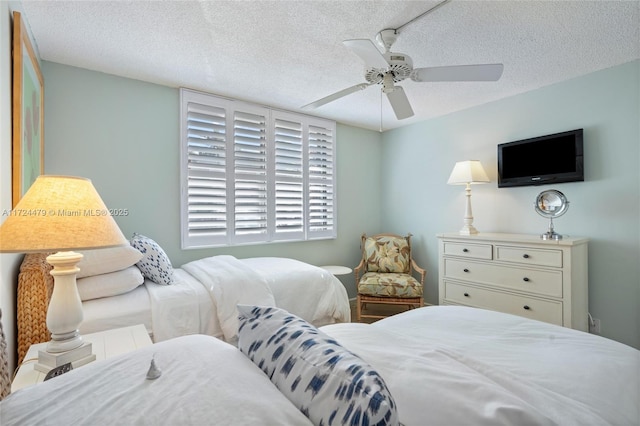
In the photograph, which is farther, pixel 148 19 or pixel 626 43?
pixel 626 43

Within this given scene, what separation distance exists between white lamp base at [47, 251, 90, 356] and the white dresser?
298cm

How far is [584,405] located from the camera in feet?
2.59

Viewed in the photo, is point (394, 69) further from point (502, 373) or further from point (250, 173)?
point (250, 173)

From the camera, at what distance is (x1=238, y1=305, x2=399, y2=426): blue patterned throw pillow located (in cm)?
58

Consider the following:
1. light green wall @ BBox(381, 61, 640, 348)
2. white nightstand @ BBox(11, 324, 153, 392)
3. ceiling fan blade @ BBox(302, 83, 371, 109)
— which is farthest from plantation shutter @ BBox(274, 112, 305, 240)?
white nightstand @ BBox(11, 324, 153, 392)

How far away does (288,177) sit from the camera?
12.0 ft

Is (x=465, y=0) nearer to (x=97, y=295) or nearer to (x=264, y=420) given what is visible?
(x=264, y=420)

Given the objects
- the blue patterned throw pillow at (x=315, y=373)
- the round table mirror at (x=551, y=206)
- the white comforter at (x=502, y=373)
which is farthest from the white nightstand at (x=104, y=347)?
the round table mirror at (x=551, y=206)

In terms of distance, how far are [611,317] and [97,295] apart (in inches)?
155

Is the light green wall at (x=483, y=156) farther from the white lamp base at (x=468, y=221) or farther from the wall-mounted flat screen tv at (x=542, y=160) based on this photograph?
the white lamp base at (x=468, y=221)

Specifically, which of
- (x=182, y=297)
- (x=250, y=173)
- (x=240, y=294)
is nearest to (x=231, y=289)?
(x=240, y=294)

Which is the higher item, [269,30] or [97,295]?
[269,30]

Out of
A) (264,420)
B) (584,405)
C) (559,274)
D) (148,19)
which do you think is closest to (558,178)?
(559,274)

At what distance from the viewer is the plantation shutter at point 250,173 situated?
10.8ft
